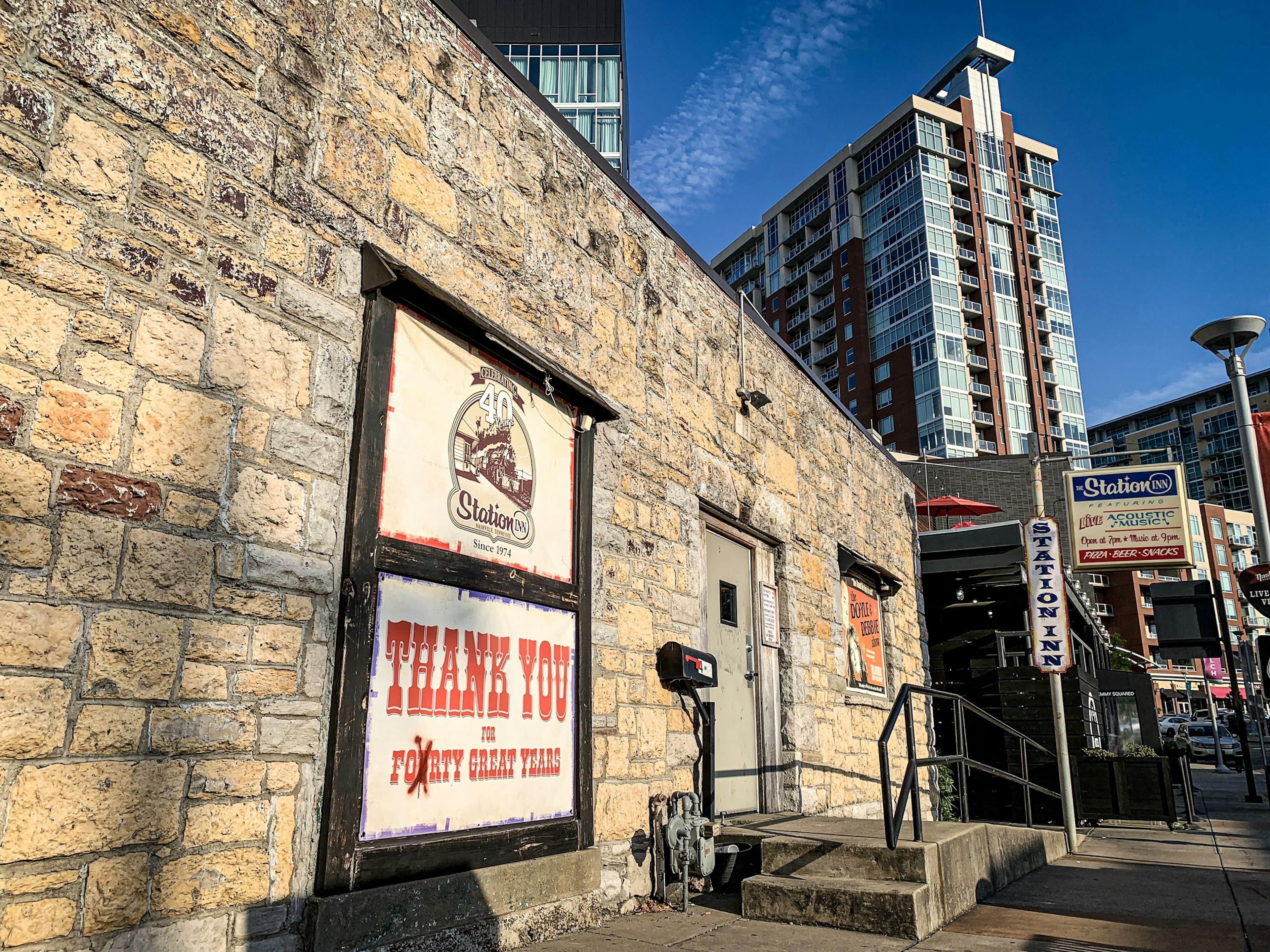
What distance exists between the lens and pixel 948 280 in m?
51.9

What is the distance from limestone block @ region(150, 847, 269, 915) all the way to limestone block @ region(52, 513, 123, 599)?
864 mm

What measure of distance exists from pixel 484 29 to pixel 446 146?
30671 millimetres

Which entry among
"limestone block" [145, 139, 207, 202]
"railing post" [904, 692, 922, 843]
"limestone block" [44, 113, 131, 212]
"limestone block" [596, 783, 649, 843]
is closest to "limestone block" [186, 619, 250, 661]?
"limestone block" [44, 113, 131, 212]

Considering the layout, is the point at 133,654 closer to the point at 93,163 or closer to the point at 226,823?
the point at 226,823

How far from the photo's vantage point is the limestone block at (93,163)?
2672 millimetres

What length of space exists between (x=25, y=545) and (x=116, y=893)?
1.02 metres

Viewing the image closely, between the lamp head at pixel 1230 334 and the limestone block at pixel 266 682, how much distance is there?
11.5m

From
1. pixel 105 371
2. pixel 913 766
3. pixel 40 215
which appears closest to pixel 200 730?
pixel 105 371

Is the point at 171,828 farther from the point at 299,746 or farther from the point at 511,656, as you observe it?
the point at 511,656

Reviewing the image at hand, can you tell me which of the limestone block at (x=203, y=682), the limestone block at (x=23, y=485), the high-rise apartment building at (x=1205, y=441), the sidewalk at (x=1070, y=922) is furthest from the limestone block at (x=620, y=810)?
the high-rise apartment building at (x=1205, y=441)

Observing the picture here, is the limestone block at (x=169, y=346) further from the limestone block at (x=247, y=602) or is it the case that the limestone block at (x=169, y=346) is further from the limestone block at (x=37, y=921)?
the limestone block at (x=37, y=921)

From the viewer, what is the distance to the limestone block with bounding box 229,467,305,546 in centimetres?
301

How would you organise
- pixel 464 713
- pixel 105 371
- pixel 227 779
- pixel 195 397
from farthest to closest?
pixel 464 713 < pixel 195 397 < pixel 227 779 < pixel 105 371

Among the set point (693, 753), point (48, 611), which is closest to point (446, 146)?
point (48, 611)
